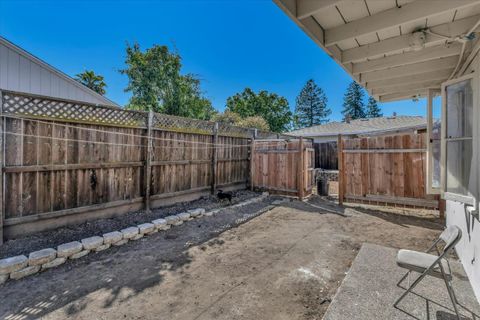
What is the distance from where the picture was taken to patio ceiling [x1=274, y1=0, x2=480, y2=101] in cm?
179

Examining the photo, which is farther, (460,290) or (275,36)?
(275,36)

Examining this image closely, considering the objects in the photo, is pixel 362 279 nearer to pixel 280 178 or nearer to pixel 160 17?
pixel 280 178

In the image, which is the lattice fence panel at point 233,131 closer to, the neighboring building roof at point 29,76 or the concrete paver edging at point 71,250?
the concrete paver edging at point 71,250

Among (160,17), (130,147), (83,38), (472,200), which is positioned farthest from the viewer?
(83,38)

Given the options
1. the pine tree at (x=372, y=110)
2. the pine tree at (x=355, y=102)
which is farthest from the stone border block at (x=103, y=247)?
the pine tree at (x=372, y=110)

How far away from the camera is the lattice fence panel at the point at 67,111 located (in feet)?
10.7

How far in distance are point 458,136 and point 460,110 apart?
32cm

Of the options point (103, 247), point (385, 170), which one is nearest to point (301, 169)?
point (385, 170)

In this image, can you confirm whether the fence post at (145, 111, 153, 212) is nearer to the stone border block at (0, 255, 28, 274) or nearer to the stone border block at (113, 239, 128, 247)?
the stone border block at (113, 239, 128, 247)

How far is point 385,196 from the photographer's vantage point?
5.40 meters

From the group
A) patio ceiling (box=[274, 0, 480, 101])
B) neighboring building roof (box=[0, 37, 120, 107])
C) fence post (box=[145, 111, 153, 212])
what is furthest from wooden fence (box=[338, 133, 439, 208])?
neighboring building roof (box=[0, 37, 120, 107])

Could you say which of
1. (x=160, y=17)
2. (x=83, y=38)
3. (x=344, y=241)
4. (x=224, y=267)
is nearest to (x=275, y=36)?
(x=160, y=17)

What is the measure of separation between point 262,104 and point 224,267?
25329 mm

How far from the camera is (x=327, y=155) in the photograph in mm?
12719
